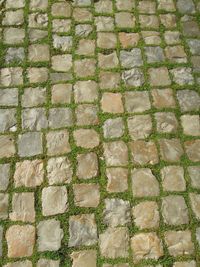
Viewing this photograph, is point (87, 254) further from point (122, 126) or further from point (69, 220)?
point (122, 126)

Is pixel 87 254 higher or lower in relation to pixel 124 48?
lower

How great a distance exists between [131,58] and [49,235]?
2.31 meters

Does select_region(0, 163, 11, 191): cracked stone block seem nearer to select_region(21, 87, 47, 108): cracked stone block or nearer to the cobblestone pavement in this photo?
the cobblestone pavement

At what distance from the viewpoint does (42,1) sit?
5.26m

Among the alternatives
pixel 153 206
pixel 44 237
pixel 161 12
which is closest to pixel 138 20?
pixel 161 12

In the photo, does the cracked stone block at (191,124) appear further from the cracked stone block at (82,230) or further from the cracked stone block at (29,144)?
the cracked stone block at (29,144)

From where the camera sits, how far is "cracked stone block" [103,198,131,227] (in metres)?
3.50

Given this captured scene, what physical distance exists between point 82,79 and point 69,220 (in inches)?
66.0

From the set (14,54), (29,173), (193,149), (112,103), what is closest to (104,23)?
(14,54)

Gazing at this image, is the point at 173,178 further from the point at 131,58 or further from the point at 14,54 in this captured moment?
the point at 14,54

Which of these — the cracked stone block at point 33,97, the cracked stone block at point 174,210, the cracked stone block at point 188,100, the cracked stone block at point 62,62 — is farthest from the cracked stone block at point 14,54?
the cracked stone block at point 174,210

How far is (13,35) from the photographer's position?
192 inches

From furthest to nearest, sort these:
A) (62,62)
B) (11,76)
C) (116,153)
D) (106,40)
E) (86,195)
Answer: (106,40) → (62,62) → (11,76) → (116,153) → (86,195)

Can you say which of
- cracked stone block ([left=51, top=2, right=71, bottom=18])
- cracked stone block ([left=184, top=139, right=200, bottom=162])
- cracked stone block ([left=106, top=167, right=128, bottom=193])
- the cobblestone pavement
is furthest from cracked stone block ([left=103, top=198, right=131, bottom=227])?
cracked stone block ([left=51, top=2, right=71, bottom=18])
